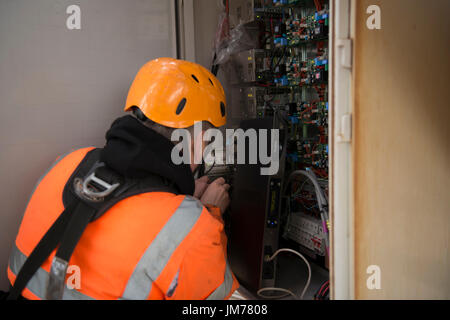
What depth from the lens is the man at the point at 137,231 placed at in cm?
116

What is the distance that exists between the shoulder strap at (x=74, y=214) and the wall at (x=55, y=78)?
0.59 metres

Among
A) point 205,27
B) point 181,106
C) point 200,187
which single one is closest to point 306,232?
Result: point 200,187

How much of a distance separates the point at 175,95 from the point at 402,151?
35.8 inches

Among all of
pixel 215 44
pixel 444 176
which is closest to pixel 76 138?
pixel 215 44

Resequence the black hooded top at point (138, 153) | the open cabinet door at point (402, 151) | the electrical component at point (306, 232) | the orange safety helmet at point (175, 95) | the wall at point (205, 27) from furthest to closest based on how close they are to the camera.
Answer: the wall at point (205, 27), the electrical component at point (306, 232), the orange safety helmet at point (175, 95), the black hooded top at point (138, 153), the open cabinet door at point (402, 151)

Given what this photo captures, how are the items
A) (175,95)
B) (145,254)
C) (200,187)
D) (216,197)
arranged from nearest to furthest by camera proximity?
(145,254) < (175,95) < (216,197) < (200,187)

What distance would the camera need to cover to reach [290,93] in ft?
7.06

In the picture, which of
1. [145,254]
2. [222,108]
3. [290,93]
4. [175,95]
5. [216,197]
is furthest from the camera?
[290,93]

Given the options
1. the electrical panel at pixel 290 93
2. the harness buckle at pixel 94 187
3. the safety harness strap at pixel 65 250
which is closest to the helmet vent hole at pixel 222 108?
the electrical panel at pixel 290 93

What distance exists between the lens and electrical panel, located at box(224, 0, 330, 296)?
1.78 metres

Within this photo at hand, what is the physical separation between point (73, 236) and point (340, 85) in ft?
3.31

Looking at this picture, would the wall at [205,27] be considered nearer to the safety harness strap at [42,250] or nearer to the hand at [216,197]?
the hand at [216,197]

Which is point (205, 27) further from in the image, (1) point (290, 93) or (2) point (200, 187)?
(2) point (200, 187)

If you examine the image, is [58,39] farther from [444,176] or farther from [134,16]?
[444,176]
